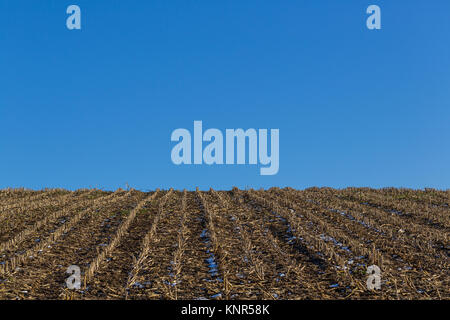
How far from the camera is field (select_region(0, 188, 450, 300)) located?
10.0 meters

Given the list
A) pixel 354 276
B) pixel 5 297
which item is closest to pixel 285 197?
pixel 354 276

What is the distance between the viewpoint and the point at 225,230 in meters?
15.7

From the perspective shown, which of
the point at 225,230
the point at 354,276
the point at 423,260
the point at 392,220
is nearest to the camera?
the point at 354,276

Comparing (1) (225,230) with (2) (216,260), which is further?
(1) (225,230)

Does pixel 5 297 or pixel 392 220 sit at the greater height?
pixel 392 220

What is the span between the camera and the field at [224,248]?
10031mm

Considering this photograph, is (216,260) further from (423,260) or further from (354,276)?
(423,260)

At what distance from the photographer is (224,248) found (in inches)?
520

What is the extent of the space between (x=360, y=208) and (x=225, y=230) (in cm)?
819

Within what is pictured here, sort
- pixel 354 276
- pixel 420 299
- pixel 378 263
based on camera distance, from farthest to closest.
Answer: pixel 378 263, pixel 354 276, pixel 420 299

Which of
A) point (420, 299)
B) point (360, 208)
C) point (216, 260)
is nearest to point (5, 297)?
point (216, 260)
